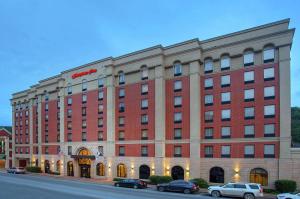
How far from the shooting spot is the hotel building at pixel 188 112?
37.6 meters

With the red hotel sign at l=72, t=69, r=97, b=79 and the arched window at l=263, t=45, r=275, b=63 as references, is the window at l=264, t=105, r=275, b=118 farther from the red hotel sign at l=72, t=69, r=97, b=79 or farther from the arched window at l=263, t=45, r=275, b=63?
the red hotel sign at l=72, t=69, r=97, b=79

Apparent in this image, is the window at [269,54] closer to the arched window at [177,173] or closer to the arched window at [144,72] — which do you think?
the arched window at [144,72]

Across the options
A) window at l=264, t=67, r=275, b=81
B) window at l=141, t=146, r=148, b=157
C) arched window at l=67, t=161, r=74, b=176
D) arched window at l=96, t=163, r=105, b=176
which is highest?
window at l=264, t=67, r=275, b=81

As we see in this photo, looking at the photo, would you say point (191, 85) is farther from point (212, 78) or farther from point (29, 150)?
point (29, 150)

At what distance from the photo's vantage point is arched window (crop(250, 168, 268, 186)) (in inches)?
1464

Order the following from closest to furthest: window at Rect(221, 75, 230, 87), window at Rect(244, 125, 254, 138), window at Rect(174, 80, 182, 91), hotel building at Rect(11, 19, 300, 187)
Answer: hotel building at Rect(11, 19, 300, 187) → window at Rect(244, 125, 254, 138) → window at Rect(221, 75, 230, 87) → window at Rect(174, 80, 182, 91)

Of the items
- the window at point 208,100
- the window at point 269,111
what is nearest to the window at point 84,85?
the window at point 208,100

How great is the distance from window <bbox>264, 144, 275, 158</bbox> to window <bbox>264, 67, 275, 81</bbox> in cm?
937

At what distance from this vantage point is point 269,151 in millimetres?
37344

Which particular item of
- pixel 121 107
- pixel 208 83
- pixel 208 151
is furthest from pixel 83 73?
pixel 208 151

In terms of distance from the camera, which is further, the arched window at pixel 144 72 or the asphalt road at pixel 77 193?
the arched window at pixel 144 72

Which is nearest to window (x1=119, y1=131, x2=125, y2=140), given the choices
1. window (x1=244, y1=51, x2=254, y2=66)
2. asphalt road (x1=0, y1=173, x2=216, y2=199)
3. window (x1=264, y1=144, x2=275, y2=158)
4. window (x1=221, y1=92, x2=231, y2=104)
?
asphalt road (x1=0, y1=173, x2=216, y2=199)

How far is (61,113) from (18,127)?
26.0m

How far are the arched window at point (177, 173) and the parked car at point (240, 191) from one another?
1147 centimetres
